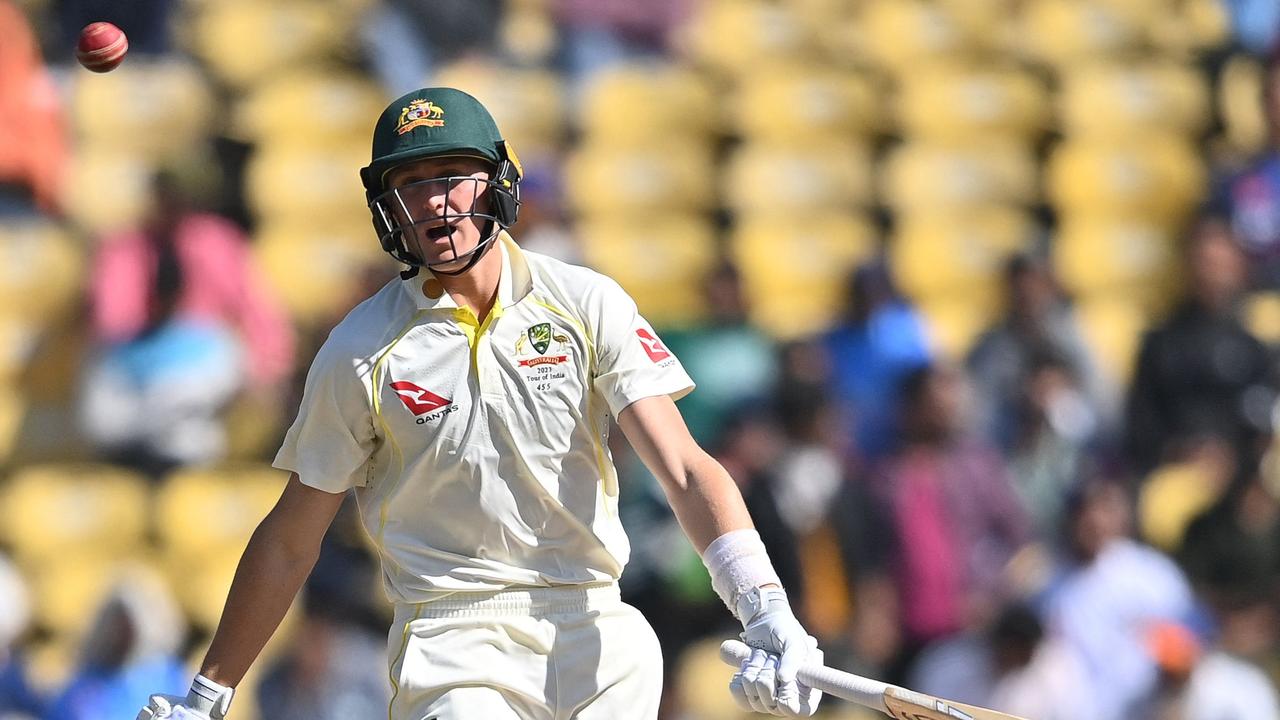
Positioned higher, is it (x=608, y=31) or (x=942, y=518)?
(x=608, y=31)

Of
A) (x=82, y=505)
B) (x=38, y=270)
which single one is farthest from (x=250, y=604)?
(x=38, y=270)

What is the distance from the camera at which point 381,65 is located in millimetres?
7625

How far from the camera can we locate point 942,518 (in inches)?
281

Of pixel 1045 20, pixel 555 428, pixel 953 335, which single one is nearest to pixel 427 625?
pixel 555 428

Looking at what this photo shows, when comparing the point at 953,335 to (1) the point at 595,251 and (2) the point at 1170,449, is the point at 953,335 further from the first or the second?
(1) the point at 595,251

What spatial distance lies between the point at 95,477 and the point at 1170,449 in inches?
176

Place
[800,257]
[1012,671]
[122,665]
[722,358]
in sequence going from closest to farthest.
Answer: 1. [122,665]
2. [1012,671]
3. [722,358]
4. [800,257]

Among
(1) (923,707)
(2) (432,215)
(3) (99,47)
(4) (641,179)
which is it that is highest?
(4) (641,179)

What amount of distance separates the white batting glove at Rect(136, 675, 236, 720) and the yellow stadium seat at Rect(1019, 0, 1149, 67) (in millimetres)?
6033

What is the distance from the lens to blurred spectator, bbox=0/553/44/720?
6.59m

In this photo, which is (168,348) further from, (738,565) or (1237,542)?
(1237,542)

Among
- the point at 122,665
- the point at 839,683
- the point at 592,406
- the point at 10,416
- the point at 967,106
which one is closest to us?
the point at 839,683

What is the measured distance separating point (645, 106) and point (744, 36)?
61 centimetres

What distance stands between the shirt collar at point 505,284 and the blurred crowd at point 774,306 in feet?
10.9
